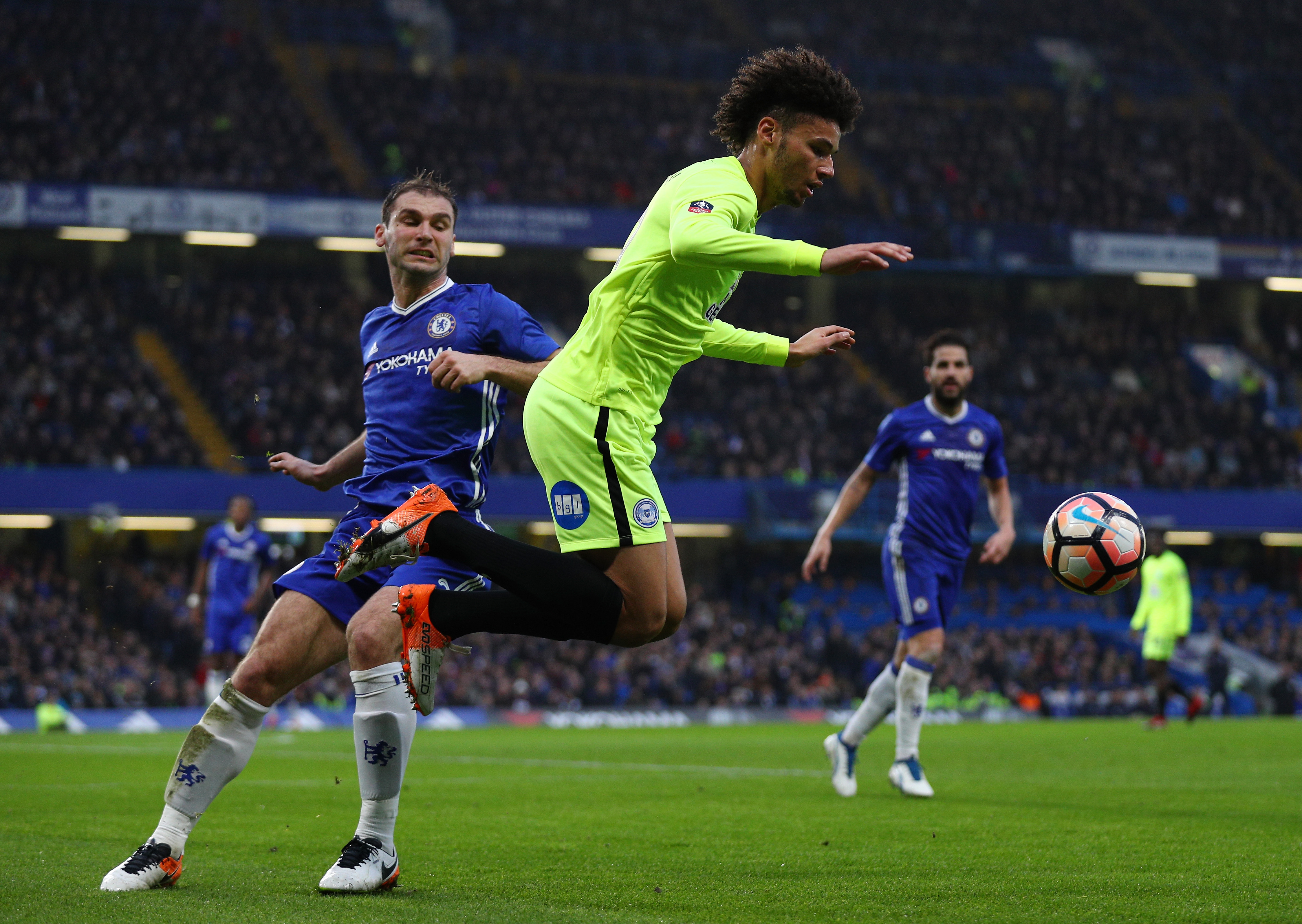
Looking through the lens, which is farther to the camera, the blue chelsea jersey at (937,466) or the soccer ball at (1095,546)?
the blue chelsea jersey at (937,466)

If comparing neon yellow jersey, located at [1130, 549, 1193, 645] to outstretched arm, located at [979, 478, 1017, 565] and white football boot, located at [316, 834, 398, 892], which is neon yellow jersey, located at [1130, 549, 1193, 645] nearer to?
outstretched arm, located at [979, 478, 1017, 565]

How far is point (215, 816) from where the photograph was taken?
749cm

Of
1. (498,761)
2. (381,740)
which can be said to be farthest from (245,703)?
(498,761)

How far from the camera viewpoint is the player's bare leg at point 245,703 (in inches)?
193

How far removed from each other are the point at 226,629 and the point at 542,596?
1291cm

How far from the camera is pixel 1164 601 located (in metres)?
19.2

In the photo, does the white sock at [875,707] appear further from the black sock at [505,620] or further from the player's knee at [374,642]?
the player's knee at [374,642]

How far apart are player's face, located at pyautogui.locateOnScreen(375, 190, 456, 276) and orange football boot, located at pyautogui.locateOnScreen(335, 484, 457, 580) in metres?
0.96

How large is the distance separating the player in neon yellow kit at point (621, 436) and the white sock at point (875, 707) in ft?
14.4

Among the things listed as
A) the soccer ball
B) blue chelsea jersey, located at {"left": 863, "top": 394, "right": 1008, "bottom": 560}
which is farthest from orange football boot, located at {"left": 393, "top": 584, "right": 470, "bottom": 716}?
blue chelsea jersey, located at {"left": 863, "top": 394, "right": 1008, "bottom": 560}

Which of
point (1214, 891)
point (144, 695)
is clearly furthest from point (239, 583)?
point (1214, 891)

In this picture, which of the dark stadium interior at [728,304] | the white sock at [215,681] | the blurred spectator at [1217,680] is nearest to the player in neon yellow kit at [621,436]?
the white sock at [215,681]

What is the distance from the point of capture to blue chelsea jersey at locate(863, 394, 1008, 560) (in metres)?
9.24

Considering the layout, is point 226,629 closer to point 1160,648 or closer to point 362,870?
point 1160,648
